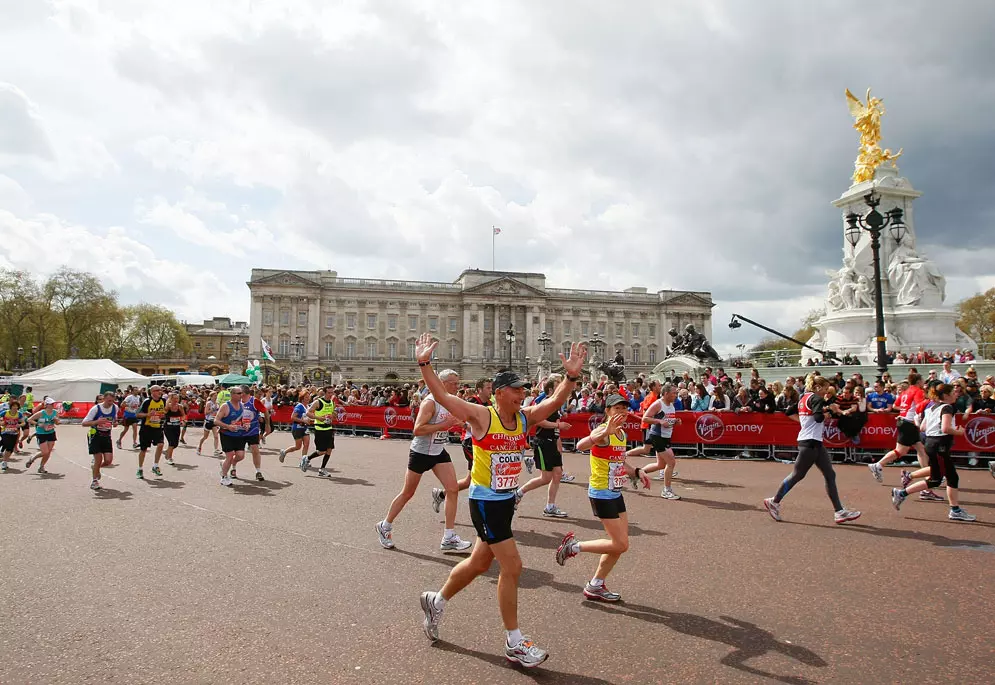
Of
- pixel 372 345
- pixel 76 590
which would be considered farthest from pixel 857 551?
pixel 372 345

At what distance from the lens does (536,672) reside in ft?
11.9

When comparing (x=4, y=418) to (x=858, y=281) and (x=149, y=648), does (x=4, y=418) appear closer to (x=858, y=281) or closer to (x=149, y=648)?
(x=149, y=648)

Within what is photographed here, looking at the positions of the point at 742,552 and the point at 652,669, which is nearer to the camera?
the point at 652,669

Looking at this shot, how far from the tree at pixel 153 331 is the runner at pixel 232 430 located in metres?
89.0

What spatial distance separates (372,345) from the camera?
278 ft

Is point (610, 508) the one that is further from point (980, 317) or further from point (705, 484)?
point (980, 317)

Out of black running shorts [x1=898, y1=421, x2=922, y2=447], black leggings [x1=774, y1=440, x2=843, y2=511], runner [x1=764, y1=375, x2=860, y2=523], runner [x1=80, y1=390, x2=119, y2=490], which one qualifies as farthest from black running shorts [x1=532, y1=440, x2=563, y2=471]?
runner [x1=80, y1=390, x2=119, y2=490]

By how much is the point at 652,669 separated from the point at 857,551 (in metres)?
3.85

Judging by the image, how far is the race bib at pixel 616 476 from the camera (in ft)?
16.4

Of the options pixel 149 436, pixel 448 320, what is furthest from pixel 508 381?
pixel 448 320

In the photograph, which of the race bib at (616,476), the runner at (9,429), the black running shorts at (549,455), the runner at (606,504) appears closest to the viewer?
the runner at (606,504)

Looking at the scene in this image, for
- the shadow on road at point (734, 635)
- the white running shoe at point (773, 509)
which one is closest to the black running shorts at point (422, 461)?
the shadow on road at point (734, 635)

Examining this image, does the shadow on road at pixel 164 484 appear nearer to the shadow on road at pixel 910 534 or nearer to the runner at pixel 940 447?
the shadow on road at pixel 910 534

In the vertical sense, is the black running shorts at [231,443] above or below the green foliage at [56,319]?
below
